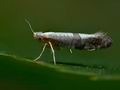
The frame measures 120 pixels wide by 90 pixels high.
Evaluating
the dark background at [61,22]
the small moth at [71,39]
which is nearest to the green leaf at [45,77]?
the dark background at [61,22]

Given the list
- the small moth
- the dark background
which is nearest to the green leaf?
the dark background

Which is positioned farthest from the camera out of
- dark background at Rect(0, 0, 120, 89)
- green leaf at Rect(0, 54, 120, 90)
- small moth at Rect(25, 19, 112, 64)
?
small moth at Rect(25, 19, 112, 64)

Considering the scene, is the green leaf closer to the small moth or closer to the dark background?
the dark background

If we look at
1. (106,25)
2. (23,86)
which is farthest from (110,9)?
(23,86)

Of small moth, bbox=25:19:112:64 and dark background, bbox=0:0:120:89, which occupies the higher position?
dark background, bbox=0:0:120:89

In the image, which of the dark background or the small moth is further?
the small moth

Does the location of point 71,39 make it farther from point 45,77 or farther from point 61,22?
point 45,77

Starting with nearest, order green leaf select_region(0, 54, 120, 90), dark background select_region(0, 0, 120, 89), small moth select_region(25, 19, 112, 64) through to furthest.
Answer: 1. green leaf select_region(0, 54, 120, 90)
2. dark background select_region(0, 0, 120, 89)
3. small moth select_region(25, 19, 112, 64)

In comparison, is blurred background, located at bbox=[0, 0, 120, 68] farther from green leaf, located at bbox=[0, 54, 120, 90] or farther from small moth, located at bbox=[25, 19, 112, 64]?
green leaf, located at bbox=[0, 54, 120, 90]

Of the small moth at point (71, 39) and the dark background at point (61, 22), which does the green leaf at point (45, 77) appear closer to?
the dark background at point (61, 22)
